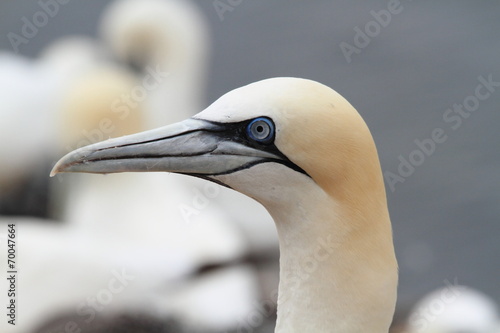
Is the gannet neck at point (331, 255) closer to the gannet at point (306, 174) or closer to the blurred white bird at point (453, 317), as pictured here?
the gannet at point (306, 174)

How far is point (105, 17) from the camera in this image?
10344 millimetres

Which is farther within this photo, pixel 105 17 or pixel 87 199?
pixel 105 17

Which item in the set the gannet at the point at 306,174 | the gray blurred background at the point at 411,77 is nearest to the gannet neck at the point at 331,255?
the gannet at the point at 306,174

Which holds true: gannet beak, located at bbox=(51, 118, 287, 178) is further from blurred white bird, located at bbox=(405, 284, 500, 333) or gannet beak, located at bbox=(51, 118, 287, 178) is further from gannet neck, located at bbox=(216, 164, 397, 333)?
blurred white bird, located at bbox=(405, 284, 500, 333)

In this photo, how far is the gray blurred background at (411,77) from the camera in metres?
8.11

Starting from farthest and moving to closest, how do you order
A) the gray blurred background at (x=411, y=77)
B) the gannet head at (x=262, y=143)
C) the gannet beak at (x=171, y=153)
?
the gray blurred background at (x=411, y=77) < the gannet beak at (x=171, y=153) < the gannet head at (x=262, y=143)

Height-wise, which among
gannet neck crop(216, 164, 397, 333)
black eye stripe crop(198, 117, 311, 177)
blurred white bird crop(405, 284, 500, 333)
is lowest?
blurred white bird crop(405, 284, 500, 333)

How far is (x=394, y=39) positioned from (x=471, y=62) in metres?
0.96

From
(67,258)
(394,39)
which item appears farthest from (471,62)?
(67,258)

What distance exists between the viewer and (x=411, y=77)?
980 cm

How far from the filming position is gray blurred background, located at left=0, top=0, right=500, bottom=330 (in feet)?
26.6

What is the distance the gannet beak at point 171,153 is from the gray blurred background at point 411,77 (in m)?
4.93

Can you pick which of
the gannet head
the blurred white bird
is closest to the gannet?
the gannet head

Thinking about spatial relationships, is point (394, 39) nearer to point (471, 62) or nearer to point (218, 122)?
point (471, 62)
